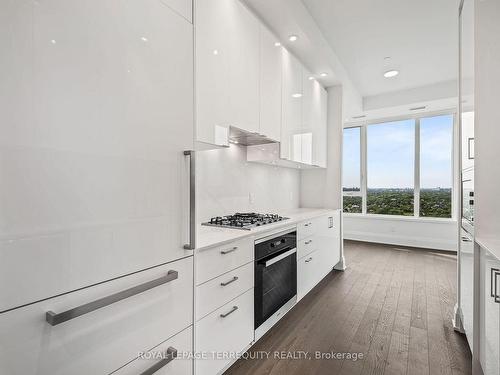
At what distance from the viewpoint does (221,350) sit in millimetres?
1567

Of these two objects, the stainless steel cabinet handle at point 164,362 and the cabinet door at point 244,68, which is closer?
the stainless steel cabinet handle at point 164,362

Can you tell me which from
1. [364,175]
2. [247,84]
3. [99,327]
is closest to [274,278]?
[99,327]

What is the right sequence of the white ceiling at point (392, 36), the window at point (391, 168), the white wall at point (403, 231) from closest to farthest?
the white ceiling at point (392, 36), the white wall at point (403, 231), the window at point (391, 168)

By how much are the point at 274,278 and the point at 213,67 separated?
1669 millimetres

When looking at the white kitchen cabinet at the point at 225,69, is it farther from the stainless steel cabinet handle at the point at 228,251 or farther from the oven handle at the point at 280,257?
the oven handle at the point at 280,257

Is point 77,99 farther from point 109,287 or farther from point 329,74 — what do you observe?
point 329,74

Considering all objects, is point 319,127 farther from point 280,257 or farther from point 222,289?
point 222,289

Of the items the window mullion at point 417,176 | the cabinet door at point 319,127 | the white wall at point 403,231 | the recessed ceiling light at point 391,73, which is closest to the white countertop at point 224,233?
the cabinet door at point 319,127

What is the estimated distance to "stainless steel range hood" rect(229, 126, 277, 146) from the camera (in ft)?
7.08

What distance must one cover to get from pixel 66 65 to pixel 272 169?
2.68 meters

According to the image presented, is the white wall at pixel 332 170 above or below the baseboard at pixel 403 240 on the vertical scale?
above

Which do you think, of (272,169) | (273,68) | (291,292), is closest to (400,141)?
(272,169)

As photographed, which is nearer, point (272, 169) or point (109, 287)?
point (109, 287)

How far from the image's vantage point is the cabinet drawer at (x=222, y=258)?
56.3 inches
